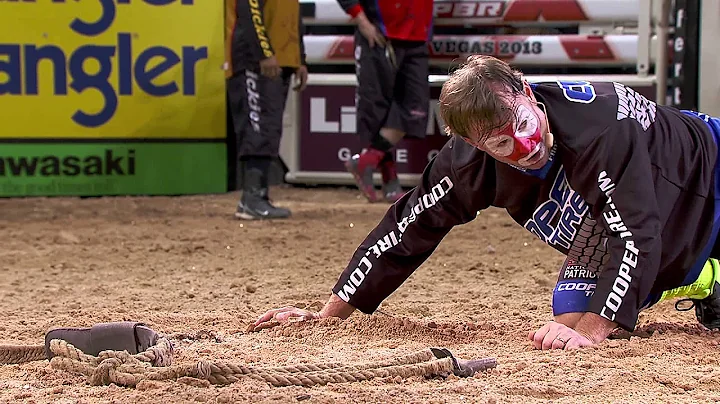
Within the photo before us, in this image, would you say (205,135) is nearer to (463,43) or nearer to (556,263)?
(463,43)

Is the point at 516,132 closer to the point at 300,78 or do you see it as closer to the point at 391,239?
the point at 391,239

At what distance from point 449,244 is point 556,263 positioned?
2.01ft

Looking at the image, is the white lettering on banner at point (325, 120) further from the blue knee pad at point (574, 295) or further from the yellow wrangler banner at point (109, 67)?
the blue knee pad at point (574, 295)

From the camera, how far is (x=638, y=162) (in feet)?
7.89

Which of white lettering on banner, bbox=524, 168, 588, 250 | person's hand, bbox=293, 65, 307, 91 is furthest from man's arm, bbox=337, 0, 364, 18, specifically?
white lettering on banner, bbox=524, 168, 588, 250

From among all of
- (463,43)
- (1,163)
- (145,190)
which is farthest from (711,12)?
(1,163)

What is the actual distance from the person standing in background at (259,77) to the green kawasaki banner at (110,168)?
0.98 metres

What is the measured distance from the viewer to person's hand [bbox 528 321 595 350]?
2469 millimetres

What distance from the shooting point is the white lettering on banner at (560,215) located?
8.41 ft

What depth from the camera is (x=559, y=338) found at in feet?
8.20

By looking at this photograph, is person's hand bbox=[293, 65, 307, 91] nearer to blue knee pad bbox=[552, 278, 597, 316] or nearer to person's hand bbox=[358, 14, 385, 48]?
person's hand bbox=[358, 14, 385, 48]

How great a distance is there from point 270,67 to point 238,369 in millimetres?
3375

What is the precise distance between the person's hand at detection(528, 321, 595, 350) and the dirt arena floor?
4 cm

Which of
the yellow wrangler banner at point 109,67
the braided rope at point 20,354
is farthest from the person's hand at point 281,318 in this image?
the yellow wrangler banner at point 109,67
